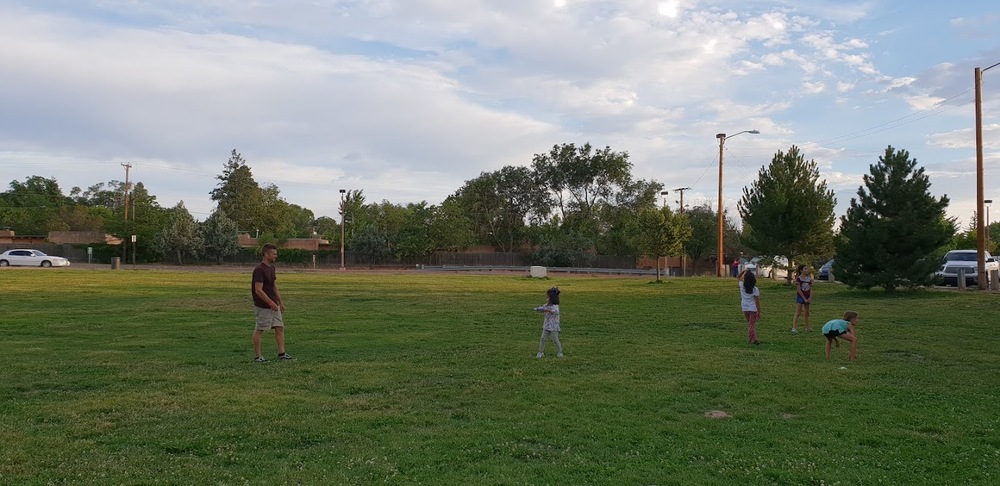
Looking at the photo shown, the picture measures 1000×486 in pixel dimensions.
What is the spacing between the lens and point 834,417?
26.5 feet

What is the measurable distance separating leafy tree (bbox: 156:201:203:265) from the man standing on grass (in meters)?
66.8

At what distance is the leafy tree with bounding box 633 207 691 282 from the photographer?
4591cm

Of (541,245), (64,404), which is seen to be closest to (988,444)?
(64,404)

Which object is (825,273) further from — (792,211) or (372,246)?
(372,246)

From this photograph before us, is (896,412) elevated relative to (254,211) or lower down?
lower down

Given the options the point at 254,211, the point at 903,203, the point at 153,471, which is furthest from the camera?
the point at 254,211

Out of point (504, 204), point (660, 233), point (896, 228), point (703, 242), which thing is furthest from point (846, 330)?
point (504, 204)

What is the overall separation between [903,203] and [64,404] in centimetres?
2753

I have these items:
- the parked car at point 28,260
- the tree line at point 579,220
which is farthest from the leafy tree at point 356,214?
the parked car at point 28,260

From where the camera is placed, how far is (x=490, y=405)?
28.1ft

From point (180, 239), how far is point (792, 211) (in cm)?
5855

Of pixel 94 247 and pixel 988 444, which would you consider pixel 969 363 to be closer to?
pixel 988 444

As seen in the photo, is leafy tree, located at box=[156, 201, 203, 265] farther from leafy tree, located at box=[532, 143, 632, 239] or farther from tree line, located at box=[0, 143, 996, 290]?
leafy tree, located at box=[532, 143, 632, 239]

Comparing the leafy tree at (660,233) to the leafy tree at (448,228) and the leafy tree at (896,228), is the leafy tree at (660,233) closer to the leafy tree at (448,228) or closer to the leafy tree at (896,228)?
the leafy tree at (896,228)
